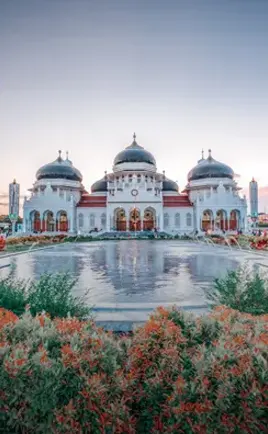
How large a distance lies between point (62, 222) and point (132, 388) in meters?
62.6

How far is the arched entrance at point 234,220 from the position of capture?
61.5 meters

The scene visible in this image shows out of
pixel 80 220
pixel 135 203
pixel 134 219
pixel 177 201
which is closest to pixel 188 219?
pixel 177 201

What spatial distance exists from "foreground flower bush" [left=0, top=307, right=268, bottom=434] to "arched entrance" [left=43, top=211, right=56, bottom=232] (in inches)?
2439

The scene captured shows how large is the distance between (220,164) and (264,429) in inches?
2753

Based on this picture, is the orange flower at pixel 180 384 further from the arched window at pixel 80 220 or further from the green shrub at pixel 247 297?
the arched window at pixel 80 220

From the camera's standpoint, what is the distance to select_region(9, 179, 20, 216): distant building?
55031 millimetres

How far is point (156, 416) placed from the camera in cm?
205

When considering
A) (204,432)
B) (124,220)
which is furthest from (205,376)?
(124,220)

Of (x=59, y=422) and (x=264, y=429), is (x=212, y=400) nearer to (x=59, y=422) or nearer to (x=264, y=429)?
(x=264, y=429)

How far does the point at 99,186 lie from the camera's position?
72125mm

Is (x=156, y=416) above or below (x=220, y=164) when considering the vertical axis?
below

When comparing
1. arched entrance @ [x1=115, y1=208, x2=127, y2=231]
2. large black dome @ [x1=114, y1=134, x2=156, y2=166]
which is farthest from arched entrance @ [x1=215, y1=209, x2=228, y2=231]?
arched entrance @ [x1=115, y1=208, x2=127, y2=231]

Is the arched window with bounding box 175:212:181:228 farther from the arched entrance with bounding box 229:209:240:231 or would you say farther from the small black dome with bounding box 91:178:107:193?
the small black dome with bounding box 91:178:107:193

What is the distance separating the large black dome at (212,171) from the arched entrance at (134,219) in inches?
675
